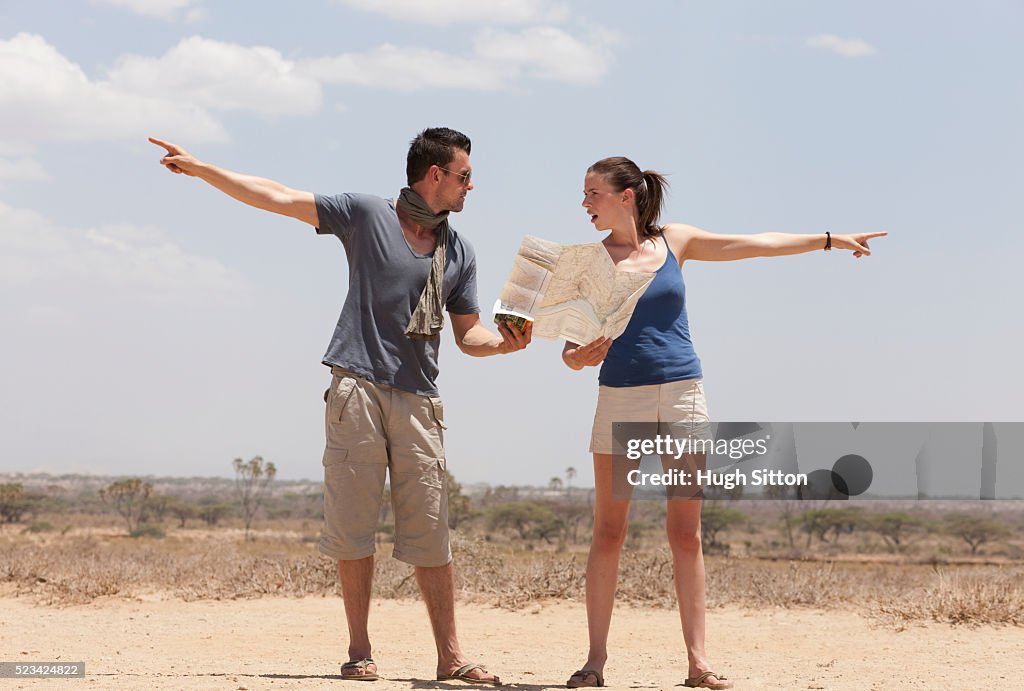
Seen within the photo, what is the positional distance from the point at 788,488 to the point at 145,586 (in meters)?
5.85

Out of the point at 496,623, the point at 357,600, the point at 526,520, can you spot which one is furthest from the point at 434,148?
the point at 526,520

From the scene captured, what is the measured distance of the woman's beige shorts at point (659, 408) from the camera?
4746 mm

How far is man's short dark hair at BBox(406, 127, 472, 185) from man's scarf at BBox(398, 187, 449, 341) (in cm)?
11

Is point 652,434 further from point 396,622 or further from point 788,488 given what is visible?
point 396,622

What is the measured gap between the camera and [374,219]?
4996 mm

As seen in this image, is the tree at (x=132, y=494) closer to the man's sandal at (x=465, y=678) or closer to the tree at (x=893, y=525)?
the tree at (x=893, y=525)

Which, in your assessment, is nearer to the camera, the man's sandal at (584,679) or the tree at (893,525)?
the man's sandal at (584,679)

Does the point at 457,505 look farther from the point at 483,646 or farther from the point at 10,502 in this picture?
the point at 483,646

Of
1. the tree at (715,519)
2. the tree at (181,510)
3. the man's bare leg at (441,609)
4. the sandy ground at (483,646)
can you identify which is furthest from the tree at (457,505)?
the man's bare leg at (441,609)

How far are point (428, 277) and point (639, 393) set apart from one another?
1.11m

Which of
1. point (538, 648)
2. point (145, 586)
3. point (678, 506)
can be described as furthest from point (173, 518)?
point (678, 506)

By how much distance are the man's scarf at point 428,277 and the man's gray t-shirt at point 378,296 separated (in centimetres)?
4

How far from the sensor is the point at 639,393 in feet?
15.6

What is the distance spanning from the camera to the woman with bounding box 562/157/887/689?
187 inches
